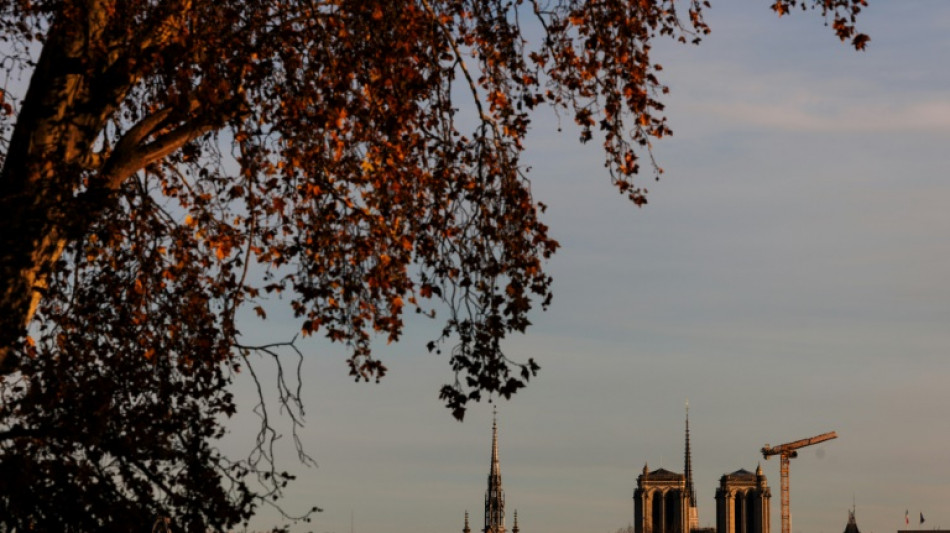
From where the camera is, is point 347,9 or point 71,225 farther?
point 347,9

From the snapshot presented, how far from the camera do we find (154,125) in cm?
1700

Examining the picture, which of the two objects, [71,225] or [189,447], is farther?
[189,447]

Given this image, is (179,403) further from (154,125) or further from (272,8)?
(272,8)

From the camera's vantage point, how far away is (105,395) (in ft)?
Result: 54.2

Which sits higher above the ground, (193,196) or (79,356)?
(193,196)

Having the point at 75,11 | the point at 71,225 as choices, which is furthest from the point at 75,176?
the point at 75,11

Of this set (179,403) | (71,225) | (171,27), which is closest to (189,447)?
(179,403)

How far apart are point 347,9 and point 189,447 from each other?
4.52 m

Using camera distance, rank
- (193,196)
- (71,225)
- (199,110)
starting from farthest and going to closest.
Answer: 1. (193,196)
2. (199,110)
3. (71,225)

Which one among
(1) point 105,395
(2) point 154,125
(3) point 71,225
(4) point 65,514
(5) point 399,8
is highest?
(5) point 399,8

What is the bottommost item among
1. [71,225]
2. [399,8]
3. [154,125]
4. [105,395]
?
[105,395]

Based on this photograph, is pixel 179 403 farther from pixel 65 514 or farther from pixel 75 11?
pixel 75 11

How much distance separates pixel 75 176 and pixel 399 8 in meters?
3.54

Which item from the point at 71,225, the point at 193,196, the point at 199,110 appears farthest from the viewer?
the point at 193,196
